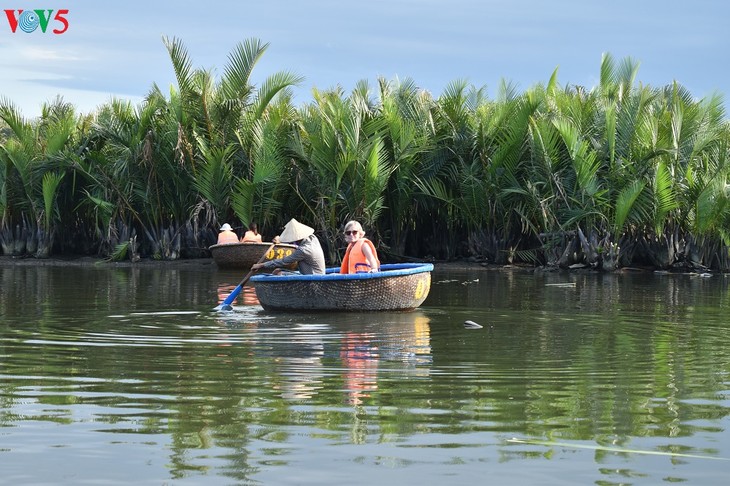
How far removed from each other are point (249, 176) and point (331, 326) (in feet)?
47.3

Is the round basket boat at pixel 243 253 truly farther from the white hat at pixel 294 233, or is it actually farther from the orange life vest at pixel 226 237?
the white hat at pixel 294 233

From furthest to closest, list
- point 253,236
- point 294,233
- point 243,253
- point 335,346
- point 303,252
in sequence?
point 253,236 < point 243,253 < point 303,252 < point 294,233 < point 335,346

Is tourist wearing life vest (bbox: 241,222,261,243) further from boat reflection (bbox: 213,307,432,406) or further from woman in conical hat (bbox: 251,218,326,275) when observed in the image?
woman in conical hat (bbox: 251,218,326,275)

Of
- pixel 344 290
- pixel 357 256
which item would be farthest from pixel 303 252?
pixel 344 290

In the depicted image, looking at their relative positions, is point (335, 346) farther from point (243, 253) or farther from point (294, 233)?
point (243, 253)

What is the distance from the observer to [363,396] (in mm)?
7410

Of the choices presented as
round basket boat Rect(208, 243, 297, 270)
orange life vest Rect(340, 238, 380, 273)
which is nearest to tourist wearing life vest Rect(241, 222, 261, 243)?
round basket boat Rect(208, 243, 297, 270)

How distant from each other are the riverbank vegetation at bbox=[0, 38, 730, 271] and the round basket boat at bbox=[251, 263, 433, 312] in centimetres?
1017

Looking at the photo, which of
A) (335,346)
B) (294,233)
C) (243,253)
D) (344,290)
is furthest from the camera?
(243,253)

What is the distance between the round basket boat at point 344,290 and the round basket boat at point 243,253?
9.82 meters

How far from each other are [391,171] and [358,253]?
11.4 metres

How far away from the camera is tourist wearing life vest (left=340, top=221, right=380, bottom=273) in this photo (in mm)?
13531

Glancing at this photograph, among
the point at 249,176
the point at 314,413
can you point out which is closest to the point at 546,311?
the point at 314,413

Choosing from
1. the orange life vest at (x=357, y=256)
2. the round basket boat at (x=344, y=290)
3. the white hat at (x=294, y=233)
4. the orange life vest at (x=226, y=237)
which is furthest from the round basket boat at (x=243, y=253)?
the round basket boat at (x=344, y=290)
